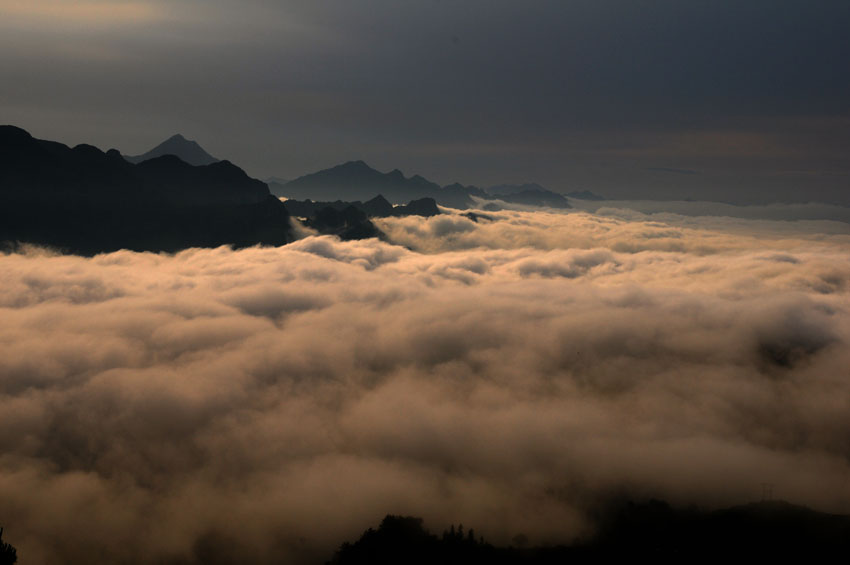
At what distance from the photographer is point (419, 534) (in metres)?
140

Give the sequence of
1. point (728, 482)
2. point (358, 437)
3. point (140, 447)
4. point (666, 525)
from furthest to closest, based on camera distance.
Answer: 1. point (358, 437)
2. point (140, 447)
3. point (728, 482)
4. point (666, 525)

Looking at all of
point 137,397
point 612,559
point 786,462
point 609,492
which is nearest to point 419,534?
point 612,559

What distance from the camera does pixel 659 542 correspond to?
144 m

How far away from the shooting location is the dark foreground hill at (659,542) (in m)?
134

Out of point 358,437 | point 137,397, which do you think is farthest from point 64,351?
point 358,437

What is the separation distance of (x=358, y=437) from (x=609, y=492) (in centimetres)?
9498

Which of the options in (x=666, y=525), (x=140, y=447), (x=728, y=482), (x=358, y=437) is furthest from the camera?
(x=358, y=437)

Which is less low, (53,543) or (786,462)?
(786,462)

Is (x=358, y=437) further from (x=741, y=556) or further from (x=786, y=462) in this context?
(x=786, y=462)

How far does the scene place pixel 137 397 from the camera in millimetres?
189875

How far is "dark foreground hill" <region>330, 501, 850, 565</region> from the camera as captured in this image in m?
134

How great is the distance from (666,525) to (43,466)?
20016 centimetres

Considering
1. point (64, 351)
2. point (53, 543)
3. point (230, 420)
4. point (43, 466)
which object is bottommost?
point (53, 543)

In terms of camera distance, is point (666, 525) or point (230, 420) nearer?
point (666, 525)
